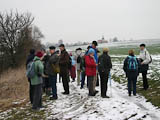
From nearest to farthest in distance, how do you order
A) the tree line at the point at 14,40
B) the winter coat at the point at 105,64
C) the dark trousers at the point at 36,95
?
the dark trousers at the point at 36,95 < the winter coat at the point at 105,64 < the tree line at the point at 14,40

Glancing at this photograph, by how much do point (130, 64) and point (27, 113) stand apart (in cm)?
454

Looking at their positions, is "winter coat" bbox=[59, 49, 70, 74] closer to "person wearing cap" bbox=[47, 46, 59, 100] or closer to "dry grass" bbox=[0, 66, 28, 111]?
"person wearing cap" bbox=[47, 46, 59, 100]

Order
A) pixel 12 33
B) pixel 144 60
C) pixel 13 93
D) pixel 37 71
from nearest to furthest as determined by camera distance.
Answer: pixel 37 71
pixel 144 60
pixel 13 93
pixel 12 33

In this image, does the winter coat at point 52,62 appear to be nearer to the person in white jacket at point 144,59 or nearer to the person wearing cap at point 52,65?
the person wearing cap at point 52,65

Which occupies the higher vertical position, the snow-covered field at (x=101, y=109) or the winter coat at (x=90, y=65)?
the winter coat at (x=90, y=65)

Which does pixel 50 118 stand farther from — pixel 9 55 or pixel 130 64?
pixel 9 55

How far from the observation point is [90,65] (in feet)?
22.2

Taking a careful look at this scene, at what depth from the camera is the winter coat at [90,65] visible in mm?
6762

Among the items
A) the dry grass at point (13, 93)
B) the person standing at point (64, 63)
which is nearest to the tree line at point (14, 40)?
the dry grass at point (13, 93)

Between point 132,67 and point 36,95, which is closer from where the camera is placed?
point 36,95

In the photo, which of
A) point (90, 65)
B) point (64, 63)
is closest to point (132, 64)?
point (90, 65)

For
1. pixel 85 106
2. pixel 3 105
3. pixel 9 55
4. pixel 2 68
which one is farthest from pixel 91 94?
pixel 9 55

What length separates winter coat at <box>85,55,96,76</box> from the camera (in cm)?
676

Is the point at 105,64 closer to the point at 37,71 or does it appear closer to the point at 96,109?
the point at 96,109
